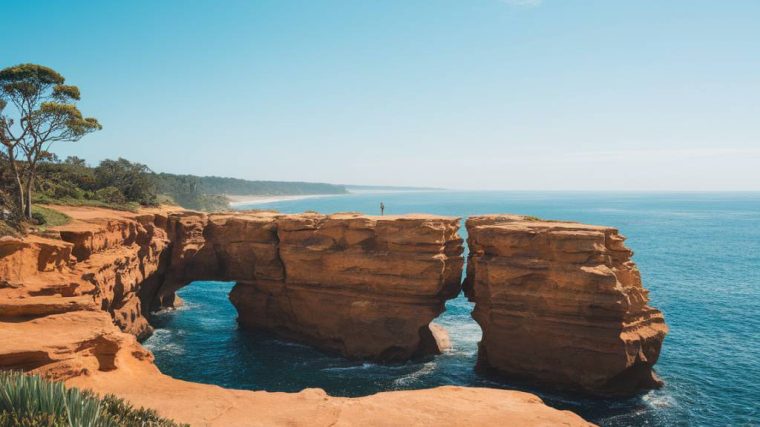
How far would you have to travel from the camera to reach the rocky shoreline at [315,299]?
46.6ft

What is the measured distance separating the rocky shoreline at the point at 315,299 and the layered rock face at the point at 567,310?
0.27 ft

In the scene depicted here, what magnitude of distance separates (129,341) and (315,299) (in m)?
15.9

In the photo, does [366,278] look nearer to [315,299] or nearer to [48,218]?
[315,299]

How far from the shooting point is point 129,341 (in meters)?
18.2

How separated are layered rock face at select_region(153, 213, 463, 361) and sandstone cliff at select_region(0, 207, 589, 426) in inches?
7.7

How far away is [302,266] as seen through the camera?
33.3 meters

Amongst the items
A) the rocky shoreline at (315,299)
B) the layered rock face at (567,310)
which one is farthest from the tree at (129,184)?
the layered rock face at (567,310)

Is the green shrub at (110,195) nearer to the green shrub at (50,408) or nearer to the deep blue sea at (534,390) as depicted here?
the deep blue sea at (534,390)

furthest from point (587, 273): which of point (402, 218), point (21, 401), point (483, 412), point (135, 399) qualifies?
point (21, 401)

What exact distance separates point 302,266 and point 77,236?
13.8 metres

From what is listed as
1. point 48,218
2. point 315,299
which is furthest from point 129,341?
point 315,299

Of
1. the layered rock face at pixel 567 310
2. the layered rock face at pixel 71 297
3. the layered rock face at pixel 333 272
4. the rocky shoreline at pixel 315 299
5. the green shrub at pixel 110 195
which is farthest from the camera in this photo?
the green shrub at pixel 110 195

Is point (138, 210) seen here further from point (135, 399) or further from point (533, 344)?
point (533, 344)

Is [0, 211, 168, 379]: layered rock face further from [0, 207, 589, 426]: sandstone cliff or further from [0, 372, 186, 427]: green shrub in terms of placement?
[0, 372, 186, 427]: green shrub
